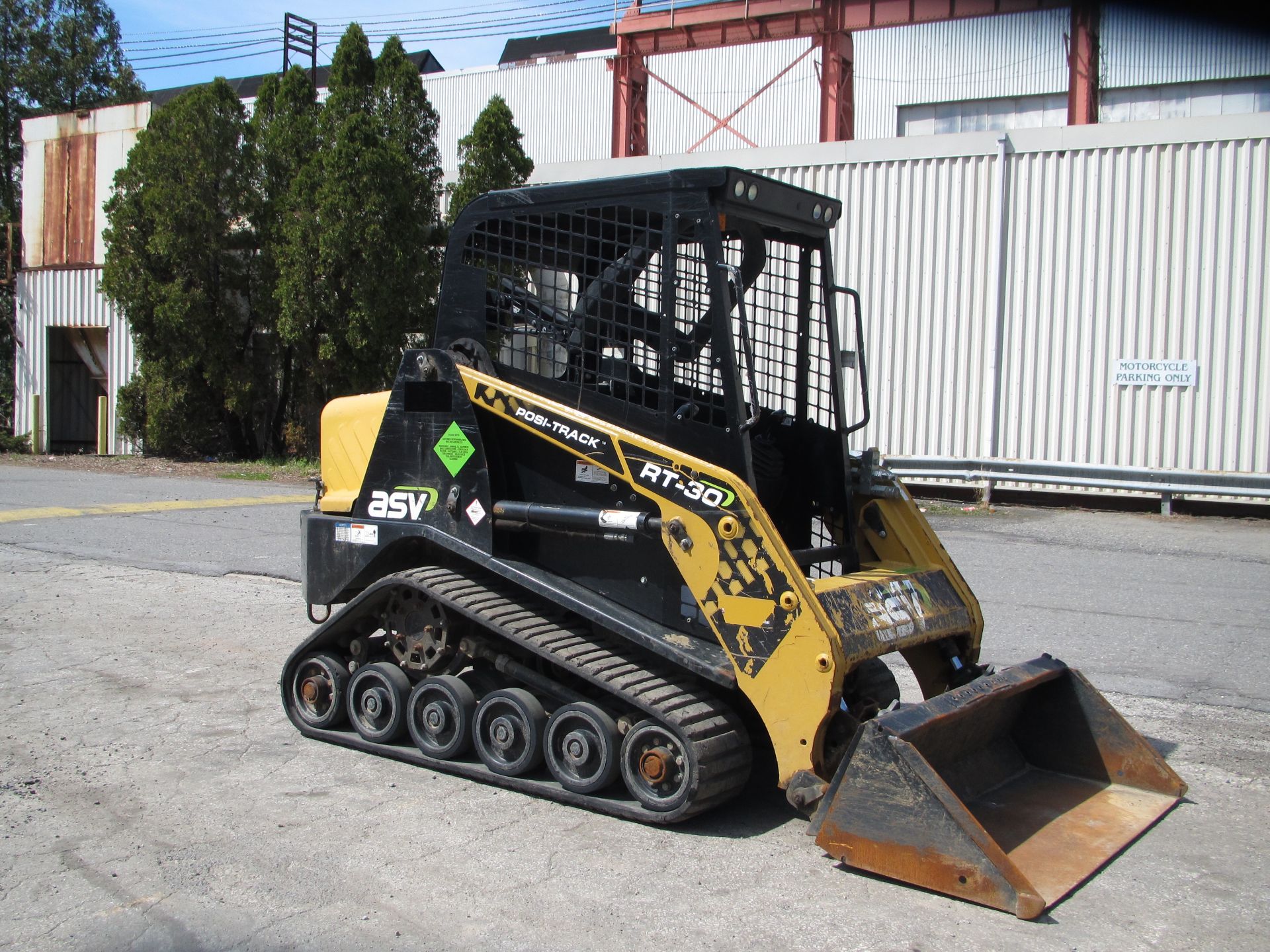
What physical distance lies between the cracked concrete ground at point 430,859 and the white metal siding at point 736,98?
3086 cm

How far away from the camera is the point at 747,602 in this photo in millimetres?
4539

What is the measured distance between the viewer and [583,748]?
16.1ft

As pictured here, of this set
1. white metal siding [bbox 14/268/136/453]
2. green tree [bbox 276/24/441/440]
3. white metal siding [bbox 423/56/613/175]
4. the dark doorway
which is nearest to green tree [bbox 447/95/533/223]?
green tree [bbox 276/24/441/440]

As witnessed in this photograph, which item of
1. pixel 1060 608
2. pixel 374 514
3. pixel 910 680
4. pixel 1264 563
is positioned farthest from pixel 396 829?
pixel 1264 563

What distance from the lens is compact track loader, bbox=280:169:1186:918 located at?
4465 mm

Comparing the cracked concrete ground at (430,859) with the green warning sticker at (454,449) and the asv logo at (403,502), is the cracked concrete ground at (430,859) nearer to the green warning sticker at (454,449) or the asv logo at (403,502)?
the asv logo at (403,502)

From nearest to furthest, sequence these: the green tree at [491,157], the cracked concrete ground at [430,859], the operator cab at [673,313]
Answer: the cracked concrete ground at [430,859]
the operator cab at [673,313]
the green tree at [491,157]

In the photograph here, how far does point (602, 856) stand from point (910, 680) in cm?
341

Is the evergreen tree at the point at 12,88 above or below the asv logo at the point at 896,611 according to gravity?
above

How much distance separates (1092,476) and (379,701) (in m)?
12.9

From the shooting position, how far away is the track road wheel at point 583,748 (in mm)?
4809

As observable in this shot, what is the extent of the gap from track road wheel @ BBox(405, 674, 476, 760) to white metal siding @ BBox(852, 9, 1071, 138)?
18.0 meters

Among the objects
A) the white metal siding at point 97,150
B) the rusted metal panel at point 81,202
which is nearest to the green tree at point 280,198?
the white metal siding at point 97,150

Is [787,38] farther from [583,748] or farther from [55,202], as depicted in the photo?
[583,748]
